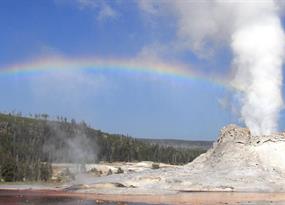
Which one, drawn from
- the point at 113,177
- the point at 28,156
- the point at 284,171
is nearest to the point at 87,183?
the point at 113,177

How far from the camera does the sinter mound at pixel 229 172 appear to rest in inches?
2894

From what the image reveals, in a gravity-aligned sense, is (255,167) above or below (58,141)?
below

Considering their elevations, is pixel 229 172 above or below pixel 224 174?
above

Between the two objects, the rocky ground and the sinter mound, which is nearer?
the rocky ground

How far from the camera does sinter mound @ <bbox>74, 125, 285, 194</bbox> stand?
73500 millimetres

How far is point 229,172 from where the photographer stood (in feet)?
254

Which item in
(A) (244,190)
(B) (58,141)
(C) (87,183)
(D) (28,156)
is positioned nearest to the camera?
(A) (244,190)

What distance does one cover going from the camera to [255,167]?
7938 cm

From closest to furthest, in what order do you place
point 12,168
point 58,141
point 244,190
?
1. point 244,190
2. point 12,168
3. point 58,141

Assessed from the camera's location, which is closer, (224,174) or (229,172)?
(224,174)

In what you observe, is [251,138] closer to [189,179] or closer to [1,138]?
[189,179]

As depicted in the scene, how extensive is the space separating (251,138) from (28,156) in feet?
291

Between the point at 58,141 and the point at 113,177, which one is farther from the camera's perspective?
the point at 58,141

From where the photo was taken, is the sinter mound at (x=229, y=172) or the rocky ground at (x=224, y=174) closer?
the rocky ground at (x=224, y=174)
